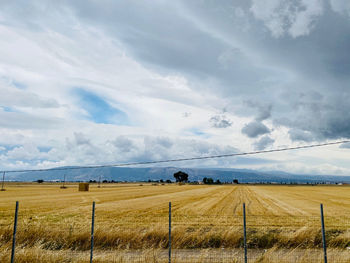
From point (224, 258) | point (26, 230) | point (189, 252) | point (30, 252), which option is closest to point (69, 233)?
point (26, 230)

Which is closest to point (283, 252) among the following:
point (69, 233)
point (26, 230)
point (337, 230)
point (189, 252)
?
point (189, 252)

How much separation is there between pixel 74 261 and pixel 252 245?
31.6 ft

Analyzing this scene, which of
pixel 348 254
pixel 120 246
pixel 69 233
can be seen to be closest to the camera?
pixel 348 254

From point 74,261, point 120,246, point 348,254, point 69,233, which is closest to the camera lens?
point 74,261

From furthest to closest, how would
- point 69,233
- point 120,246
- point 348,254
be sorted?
point 69,233 < point 120,246 < point 348,254

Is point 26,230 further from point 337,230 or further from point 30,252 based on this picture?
point 337,230

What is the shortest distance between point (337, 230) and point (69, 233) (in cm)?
1794

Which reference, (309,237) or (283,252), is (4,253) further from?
(309,237)

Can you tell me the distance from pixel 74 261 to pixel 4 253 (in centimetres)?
318

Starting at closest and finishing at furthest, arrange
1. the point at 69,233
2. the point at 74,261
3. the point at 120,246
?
the point at 74,261, the point at 120,246, the point at 69,233

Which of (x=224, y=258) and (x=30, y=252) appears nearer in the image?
(x=30, y=252)

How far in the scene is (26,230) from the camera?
1717cm

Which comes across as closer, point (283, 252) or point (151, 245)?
point (283, 252)

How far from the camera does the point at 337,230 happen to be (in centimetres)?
2036
